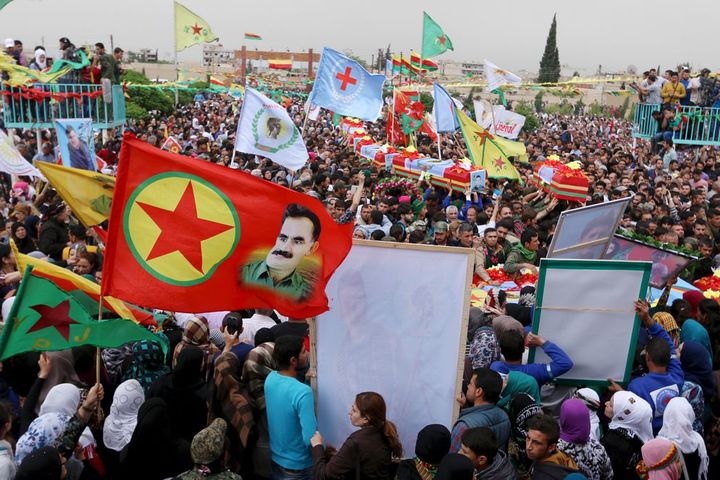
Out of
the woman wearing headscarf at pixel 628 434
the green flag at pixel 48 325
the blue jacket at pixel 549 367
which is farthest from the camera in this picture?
the blue jacket at pixel 549 367

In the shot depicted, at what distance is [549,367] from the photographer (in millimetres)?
4508

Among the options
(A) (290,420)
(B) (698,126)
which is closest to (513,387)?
(A) (290,420)

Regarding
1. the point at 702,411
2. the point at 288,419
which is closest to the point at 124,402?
the point at 288,419

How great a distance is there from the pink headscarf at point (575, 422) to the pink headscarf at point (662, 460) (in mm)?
338

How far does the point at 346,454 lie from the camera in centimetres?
354

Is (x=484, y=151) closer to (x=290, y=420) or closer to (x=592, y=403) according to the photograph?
(x=592, y=403)

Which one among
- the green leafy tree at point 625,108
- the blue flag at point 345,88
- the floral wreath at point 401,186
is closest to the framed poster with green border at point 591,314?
the blue flag at point 345,88

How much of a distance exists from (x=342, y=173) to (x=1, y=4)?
9161mm

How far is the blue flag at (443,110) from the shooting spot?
1433 cm

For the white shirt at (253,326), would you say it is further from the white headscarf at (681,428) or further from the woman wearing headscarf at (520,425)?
the white headscarf at (681,428)

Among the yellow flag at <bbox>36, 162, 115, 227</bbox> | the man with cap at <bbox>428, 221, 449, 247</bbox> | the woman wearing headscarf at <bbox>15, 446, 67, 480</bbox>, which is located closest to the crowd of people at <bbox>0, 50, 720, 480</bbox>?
the woman wearing headscarf at <bbox>15, 446, 67, 480</bbox>

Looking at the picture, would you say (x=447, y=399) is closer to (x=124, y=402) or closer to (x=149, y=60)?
(x=124, y=402)

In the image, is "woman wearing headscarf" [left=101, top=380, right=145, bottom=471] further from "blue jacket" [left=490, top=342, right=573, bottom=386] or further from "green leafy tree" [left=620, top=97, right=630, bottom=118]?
"green leafy tree" [left=620, top=97, right=630, bottom=118]

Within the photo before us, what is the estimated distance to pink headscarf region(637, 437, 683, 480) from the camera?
3771 millimetres
